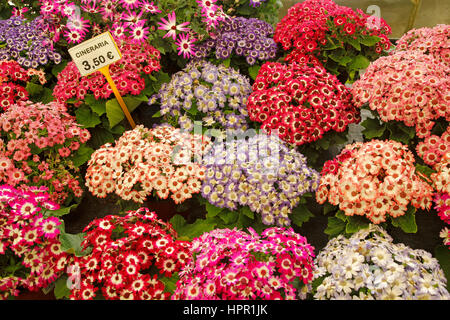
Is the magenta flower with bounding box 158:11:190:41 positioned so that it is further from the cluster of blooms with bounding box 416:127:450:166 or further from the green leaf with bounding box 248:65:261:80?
the cluster of blooms with bounding box 416:127:450:166

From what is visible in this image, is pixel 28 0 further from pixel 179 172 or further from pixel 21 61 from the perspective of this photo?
pixel 179 172

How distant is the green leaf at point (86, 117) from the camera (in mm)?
2562

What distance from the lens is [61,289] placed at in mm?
1597

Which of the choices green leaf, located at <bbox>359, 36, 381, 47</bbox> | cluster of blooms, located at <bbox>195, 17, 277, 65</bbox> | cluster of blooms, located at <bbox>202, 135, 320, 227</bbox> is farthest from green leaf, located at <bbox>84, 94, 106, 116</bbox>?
green leaf, located at <bbox>359, 36, 381, 47</bbox>

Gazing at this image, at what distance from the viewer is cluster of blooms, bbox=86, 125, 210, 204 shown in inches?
74.8

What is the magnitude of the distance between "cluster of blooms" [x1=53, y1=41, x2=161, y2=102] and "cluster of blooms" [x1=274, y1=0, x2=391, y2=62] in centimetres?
124

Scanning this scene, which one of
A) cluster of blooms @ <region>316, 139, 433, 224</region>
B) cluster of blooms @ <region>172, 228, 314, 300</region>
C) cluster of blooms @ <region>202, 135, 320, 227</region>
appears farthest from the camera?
cluster of blooms @ <region>202, 135, 320, 227</region>

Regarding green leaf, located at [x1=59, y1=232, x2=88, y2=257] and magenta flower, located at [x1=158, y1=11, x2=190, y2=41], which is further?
magenta flower, located at [x1=158, y1=11, x2=190, y2=41]

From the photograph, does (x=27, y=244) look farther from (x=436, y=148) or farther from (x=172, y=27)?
(x=436, y=148)

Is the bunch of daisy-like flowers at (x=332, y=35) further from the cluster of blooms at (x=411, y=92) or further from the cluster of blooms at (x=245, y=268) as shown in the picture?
the cluster of blooms at (x=245, y=268)

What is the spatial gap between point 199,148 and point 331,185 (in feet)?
2.84

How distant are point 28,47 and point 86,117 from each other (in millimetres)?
1011
